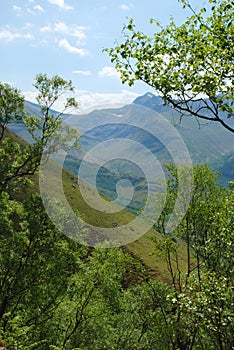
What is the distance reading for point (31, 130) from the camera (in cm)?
2770

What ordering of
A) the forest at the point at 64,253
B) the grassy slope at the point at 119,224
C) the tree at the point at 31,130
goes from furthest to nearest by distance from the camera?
the grassy slope at the point at 119,224 → the tree at the point at 31,130 → the forest at the point at 64,253

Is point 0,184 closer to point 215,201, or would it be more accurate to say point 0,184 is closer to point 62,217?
point 62,217

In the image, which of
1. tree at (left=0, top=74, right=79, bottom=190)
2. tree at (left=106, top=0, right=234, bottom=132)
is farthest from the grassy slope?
tree at (left=106, top=0, right=234, bottom=132)

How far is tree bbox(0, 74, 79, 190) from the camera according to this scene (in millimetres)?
27812

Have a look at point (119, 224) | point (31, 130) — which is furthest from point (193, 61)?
point (119, 224)

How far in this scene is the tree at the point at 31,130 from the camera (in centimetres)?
2781

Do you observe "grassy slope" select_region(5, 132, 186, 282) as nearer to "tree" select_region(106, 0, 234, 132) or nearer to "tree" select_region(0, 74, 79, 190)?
"tree" select_region(0, 74, 79, 190)

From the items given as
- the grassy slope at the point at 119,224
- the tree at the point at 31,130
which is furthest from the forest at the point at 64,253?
the grassy slope at the point at 119,224

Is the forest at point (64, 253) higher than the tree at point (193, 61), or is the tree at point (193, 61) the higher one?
the tree at point (193, 61)

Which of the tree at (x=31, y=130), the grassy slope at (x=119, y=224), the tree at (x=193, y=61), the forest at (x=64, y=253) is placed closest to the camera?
the tree at (x=193, y=61)

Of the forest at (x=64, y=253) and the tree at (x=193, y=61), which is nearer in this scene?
the tree at (x=193, y=61)

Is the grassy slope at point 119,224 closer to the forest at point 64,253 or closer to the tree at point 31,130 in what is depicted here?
the forest at point 64,253

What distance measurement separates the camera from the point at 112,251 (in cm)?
3541

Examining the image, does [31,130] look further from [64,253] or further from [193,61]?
[193,61]
